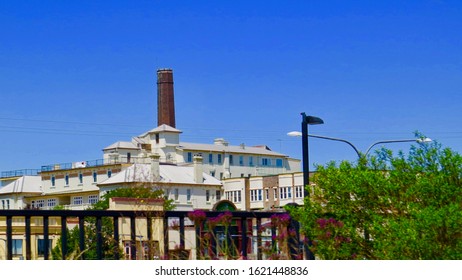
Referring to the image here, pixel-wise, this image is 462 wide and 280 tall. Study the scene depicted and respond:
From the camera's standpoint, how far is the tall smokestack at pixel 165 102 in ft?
595

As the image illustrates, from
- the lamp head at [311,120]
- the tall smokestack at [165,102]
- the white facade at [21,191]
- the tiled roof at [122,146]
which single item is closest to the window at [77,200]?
the white facade at [21,191]

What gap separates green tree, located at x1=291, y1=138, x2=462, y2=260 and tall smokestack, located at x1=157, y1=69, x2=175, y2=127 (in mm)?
166477

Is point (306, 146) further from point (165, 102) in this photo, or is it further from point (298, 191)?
point (165, 102)

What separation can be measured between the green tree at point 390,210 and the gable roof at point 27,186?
15683 centimetres

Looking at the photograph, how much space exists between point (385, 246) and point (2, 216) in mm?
4264

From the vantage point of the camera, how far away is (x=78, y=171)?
6442 inches

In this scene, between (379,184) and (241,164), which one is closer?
(379,184)

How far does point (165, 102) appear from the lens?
595ft

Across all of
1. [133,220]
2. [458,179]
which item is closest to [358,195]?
[458,179]

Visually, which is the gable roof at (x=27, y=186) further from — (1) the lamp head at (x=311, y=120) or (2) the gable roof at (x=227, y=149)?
(1) the lamp head at (x=311, y=120)

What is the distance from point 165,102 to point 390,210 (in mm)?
168578

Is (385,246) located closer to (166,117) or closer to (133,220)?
(133,220)

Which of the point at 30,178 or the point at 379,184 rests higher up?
the point at 30,178
